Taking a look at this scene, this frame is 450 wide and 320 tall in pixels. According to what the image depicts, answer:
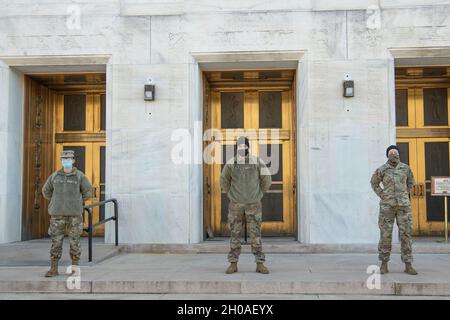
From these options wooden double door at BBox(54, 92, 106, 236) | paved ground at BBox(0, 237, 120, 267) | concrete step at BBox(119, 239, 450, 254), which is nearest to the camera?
paved ground at BBox(0, 237, 120, 267)

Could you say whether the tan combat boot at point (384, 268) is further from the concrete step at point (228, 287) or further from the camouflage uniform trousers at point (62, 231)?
the camouflage uniform trousers at point (62, 231)

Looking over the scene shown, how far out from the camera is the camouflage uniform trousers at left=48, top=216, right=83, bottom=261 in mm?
7965

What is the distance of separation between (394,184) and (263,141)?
4.79m

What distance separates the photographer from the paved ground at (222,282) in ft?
23.6

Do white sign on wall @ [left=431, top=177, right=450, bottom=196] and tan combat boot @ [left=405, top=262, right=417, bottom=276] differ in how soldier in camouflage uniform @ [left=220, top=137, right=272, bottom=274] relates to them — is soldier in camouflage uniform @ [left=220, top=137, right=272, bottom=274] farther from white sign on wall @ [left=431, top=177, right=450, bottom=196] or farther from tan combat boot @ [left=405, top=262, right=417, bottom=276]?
white sign on wall @ [left=431, top=177, right=450, bottom=196]

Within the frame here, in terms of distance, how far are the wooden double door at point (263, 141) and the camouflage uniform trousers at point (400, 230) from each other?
4.31 m

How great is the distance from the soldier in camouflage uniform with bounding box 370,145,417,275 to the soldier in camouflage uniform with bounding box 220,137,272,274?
1.86 m

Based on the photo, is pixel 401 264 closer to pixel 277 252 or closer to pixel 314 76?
pixel 277 252

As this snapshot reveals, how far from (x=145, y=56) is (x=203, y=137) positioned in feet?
7.32

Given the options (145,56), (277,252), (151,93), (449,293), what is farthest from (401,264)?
(145,56)

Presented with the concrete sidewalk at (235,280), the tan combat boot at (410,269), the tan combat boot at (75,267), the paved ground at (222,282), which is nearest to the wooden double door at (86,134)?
the paved ground at (222,282)

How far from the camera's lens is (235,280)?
7496 mm

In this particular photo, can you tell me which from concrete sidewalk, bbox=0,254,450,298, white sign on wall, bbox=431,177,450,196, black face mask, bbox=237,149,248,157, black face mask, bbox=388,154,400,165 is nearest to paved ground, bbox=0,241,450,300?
concrete sidewalk, bbox=0,254,450,298

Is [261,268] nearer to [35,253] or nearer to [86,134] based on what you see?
[35,253]
